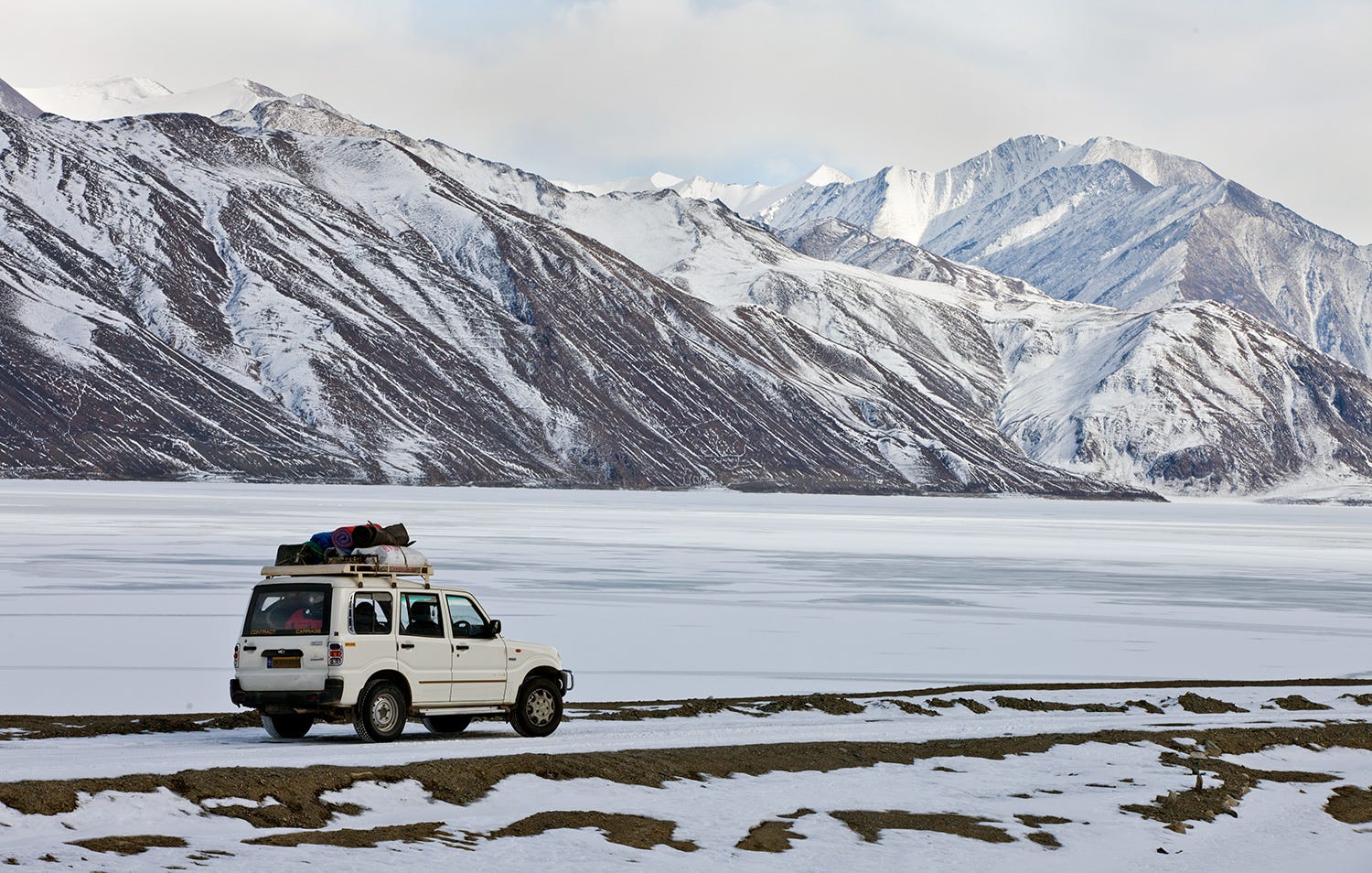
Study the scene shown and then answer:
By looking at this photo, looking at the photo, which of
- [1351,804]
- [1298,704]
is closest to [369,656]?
[1351,804]

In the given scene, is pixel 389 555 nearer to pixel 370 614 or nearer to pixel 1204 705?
pixel 370 614

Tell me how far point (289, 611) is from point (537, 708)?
3.72 metres

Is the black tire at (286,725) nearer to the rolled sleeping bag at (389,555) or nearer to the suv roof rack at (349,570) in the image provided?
the suv roof rack at (349,570)

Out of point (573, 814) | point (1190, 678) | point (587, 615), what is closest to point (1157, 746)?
point (573, 814)

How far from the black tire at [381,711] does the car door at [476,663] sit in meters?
0.72

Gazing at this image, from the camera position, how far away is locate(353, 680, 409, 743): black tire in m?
18.9

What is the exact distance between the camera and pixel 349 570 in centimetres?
1880

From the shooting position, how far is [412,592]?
19422 mm

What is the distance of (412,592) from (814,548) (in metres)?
66.0

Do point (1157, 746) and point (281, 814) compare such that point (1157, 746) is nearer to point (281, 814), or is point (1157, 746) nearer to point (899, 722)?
point (899, 722)

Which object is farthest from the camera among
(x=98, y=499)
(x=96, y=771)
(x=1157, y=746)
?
(x=98, y=499)

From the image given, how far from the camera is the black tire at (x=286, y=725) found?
65.3 feet

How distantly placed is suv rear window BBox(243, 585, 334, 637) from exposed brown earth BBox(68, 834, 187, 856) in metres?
5.06

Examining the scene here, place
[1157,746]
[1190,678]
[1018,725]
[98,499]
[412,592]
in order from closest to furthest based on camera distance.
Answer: [412,592]
[1157,746]
[1018,725]
[1190,678]
[98,499]
